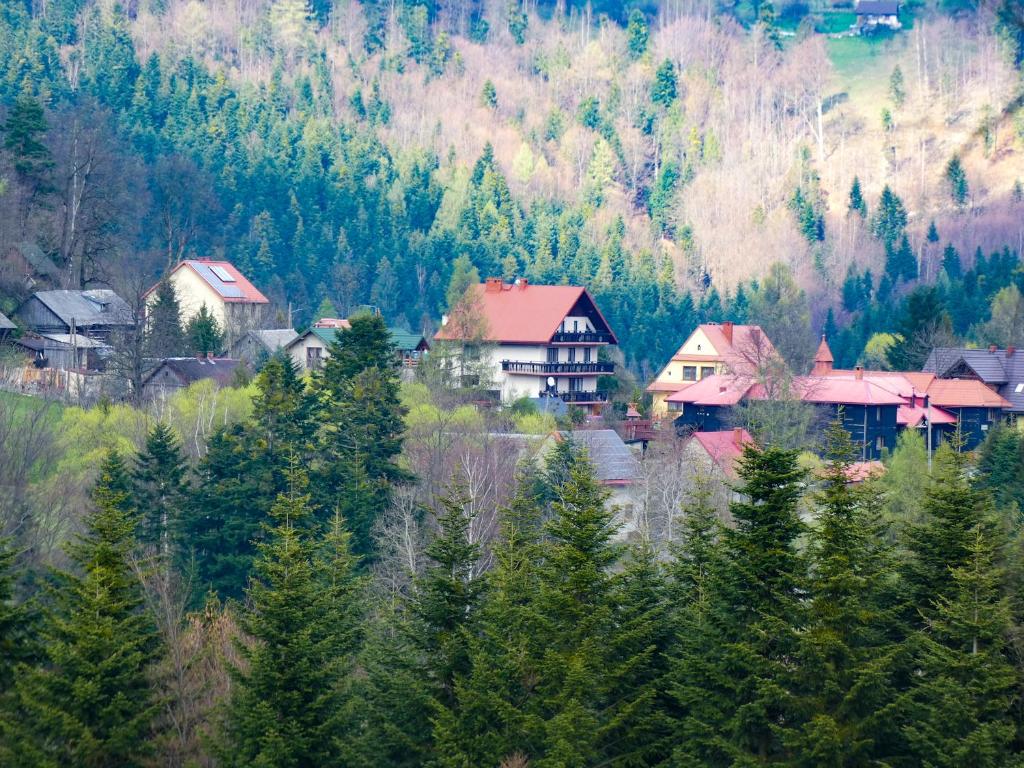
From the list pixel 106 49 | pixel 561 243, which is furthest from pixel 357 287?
pixel 106 49

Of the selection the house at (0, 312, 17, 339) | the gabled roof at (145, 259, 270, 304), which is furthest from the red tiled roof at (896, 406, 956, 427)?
the house at (0, 312, 17, 339)

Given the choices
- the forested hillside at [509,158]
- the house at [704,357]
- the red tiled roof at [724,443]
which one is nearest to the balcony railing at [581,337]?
the house at [704,357]

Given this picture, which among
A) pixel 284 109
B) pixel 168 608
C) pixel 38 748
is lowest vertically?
pixel 38 748

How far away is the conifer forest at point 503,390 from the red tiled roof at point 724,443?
0.27m

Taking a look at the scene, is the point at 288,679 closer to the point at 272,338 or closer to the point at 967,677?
the point at 967,677

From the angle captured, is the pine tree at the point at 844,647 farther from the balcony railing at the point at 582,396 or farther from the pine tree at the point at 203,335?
the balcony railing at the point at 582,396

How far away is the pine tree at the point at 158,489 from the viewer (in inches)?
1416

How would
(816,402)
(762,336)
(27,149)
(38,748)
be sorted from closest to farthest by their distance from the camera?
(38,748)
(816,402)
(27,149)
(762,336)

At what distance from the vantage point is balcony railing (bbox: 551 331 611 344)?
6358cm

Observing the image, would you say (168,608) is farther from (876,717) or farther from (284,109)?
(284,109)

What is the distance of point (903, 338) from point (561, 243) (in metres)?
35.2

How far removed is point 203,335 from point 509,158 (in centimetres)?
6947

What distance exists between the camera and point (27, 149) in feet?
209

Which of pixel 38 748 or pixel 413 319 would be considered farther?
pixel 413 319
